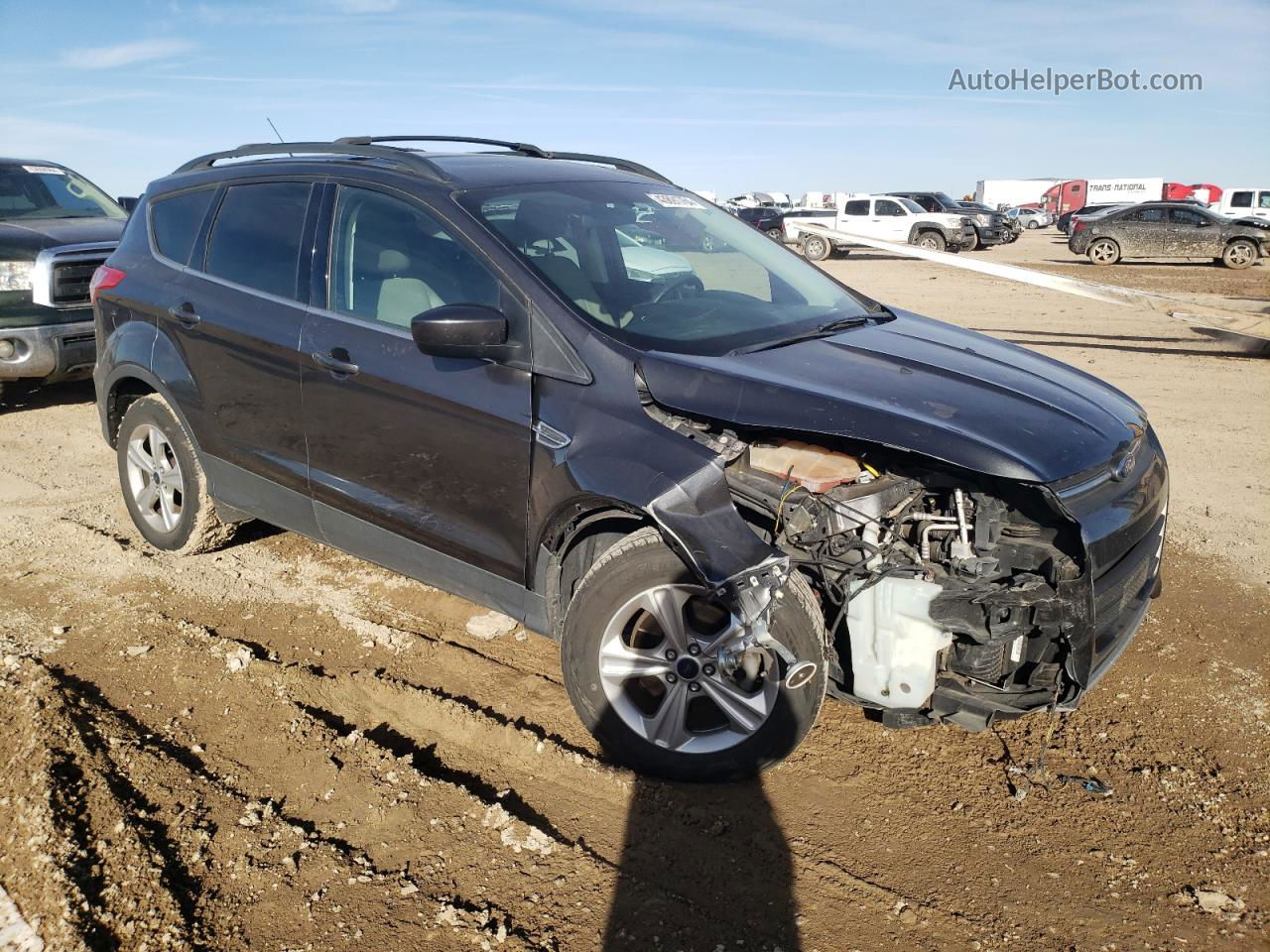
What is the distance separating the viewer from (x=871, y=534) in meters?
2.97

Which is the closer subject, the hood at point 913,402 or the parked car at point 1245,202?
the hood at point 913,402

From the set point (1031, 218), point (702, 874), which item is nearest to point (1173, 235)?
point (702, 874)

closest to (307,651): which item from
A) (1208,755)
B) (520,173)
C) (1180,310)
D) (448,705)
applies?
(448,705)

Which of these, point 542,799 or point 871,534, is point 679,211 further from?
point 542,799

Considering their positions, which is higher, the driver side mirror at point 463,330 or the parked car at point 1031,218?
the driver side mirror at point 463,330

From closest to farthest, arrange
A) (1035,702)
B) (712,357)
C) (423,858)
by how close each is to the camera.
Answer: (423,858) → (1035,702) → (712,357)

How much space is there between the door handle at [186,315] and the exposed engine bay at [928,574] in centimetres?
247

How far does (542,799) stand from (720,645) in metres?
0.76

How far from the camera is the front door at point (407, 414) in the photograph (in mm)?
3328

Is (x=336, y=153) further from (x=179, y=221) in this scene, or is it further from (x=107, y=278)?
(x=107, y=278)

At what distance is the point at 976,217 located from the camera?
1267 inches

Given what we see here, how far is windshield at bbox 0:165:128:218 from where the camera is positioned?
8.99 meters

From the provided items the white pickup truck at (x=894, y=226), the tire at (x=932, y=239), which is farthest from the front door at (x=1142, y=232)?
the tire at (x=932, y=239)

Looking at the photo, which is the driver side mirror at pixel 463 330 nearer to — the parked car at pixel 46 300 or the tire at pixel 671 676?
the tire at pixel 671 676
